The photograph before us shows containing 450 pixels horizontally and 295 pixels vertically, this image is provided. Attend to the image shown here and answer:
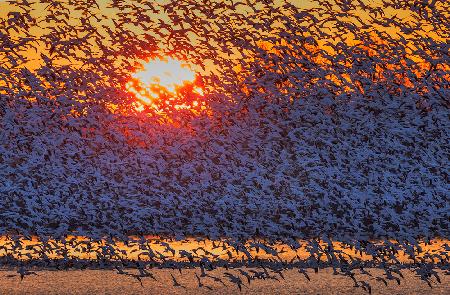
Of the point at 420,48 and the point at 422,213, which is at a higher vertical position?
the point at 420,48

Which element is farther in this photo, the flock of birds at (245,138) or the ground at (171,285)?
the flock of birds at (245,138)

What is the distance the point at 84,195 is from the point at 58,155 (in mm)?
1510

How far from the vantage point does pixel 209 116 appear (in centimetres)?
1519

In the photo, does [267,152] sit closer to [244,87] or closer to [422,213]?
[244,87]

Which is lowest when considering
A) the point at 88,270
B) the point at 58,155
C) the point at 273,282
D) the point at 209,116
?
the point at 58,155

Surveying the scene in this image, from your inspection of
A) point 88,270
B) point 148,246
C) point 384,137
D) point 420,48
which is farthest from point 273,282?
point 384,137

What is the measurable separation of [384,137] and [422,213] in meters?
2.52

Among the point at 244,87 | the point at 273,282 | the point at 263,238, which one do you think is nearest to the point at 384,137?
the point at 244,87

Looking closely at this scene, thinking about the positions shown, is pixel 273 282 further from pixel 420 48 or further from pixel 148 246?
pixel 420 48

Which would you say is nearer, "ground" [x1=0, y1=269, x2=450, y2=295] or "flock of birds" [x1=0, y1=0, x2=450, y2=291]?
"ground" [x1=0, y1=269, x2=450, y2=295]

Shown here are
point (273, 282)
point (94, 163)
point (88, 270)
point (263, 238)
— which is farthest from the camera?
point (94, 163)

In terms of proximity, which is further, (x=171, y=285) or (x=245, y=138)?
(x=245, y=138)

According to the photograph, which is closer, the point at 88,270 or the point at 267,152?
the point at 88,270

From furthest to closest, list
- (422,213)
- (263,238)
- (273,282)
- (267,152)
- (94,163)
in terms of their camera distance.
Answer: (267,152)
(94,163)
(422,213)
(263,238)
(273,282)
